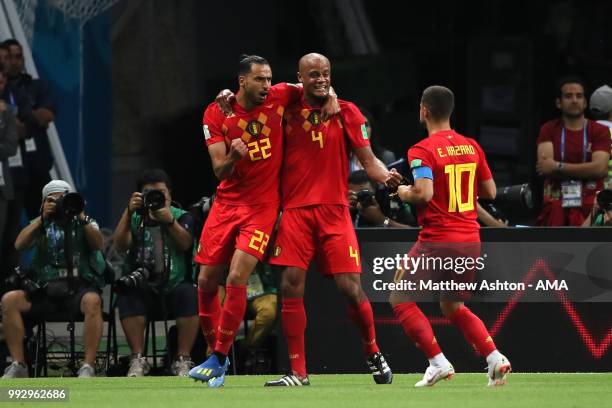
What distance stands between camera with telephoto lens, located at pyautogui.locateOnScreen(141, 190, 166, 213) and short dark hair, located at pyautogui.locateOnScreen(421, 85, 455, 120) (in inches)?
121

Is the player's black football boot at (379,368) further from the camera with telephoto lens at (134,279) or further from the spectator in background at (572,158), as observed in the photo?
the spectator in background at (572,158)

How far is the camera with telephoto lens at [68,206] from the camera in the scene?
13.1 metres

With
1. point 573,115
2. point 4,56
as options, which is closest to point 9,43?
point 4,56

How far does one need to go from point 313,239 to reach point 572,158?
12.3 feet

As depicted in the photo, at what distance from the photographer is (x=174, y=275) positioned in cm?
1349

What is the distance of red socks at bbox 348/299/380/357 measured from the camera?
1092 centimetres

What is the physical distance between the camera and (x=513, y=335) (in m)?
12.9

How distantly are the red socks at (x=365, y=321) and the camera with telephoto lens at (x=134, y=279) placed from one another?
8.99 feet

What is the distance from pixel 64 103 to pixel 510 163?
4.47 metres

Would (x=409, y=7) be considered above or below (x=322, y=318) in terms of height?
above

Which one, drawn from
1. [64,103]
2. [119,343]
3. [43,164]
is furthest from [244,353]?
[64,103]

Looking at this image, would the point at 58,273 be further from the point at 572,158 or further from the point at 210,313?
the point at 572,158

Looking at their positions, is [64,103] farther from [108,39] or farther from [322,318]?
[322,318]

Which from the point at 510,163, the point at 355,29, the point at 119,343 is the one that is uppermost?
the point at 355,29
